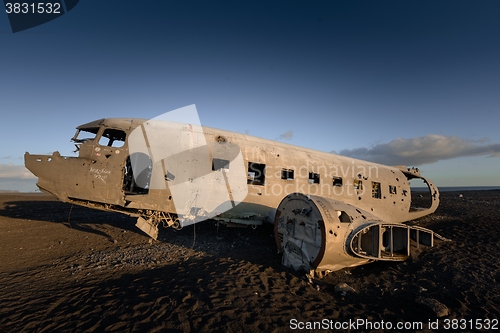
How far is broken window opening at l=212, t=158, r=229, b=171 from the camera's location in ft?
33.9

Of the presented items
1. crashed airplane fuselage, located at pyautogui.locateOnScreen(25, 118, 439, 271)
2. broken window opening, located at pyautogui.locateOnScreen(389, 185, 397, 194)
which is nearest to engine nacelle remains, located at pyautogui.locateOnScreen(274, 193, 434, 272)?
crashed airplane fuselage, located at pyautogui.locateOnScreen(25, 118, 439, 271)

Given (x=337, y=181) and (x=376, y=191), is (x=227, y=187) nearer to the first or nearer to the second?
(x=337, y=181)

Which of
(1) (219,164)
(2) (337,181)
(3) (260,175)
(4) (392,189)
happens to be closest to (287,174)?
(3) (260,175)

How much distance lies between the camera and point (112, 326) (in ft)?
14.6

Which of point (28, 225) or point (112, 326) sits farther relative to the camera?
point (28, 225)

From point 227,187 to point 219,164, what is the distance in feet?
3.65

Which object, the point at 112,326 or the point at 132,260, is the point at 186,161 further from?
the point at 112,326

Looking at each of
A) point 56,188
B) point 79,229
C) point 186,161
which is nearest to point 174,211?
point 186,161

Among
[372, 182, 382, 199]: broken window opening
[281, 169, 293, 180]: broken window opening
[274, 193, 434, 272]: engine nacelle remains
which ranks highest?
[281, 169, 293, 180]: broken window opening

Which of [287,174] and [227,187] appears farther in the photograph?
[287,174]

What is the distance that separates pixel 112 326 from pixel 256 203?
7134 millimetres

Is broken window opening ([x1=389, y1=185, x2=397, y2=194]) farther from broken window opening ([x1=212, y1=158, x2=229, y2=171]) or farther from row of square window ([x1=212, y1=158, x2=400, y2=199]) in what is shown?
broken window opening ([x1=212, y1=158, x2=229, y2=171])

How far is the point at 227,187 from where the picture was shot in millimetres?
10359

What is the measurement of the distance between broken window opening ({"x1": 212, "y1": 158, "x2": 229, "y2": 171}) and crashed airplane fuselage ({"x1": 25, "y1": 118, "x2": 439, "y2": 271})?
0.05 m
